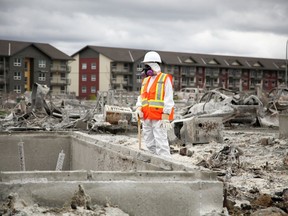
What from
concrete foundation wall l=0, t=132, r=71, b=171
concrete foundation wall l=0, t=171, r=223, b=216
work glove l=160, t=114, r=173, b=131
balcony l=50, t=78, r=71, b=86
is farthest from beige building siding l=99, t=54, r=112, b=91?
concrete foundation wall l=0, t=171, r=223, b=216

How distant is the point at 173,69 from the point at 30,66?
2493cm

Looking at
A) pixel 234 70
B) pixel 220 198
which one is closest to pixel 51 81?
pixel 234 70

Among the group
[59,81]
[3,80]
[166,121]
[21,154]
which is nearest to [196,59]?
[59,81]

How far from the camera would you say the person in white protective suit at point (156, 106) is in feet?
29.9

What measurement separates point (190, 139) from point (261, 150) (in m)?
1.92

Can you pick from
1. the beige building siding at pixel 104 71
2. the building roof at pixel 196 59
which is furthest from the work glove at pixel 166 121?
the beige building siding at pixel 104 71

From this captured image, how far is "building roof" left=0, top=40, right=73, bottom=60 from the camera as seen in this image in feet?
263

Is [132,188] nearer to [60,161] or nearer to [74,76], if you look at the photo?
[60,161]

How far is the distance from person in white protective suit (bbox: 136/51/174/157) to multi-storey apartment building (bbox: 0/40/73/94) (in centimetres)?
6946

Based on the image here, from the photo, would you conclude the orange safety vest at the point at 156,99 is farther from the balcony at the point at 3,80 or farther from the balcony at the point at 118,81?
the balcony at the point at 118,81

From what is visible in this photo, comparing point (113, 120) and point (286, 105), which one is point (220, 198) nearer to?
point (113, 120)

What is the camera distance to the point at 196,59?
326 ft

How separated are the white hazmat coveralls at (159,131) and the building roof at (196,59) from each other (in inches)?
3171

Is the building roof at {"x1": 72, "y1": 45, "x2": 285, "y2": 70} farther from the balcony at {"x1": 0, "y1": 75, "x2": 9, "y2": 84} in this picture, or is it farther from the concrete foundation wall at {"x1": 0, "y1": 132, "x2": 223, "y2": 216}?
the concrete foundation wall at {"x1": 0, "y1": 132, "x2": 223, "y2": 216}
